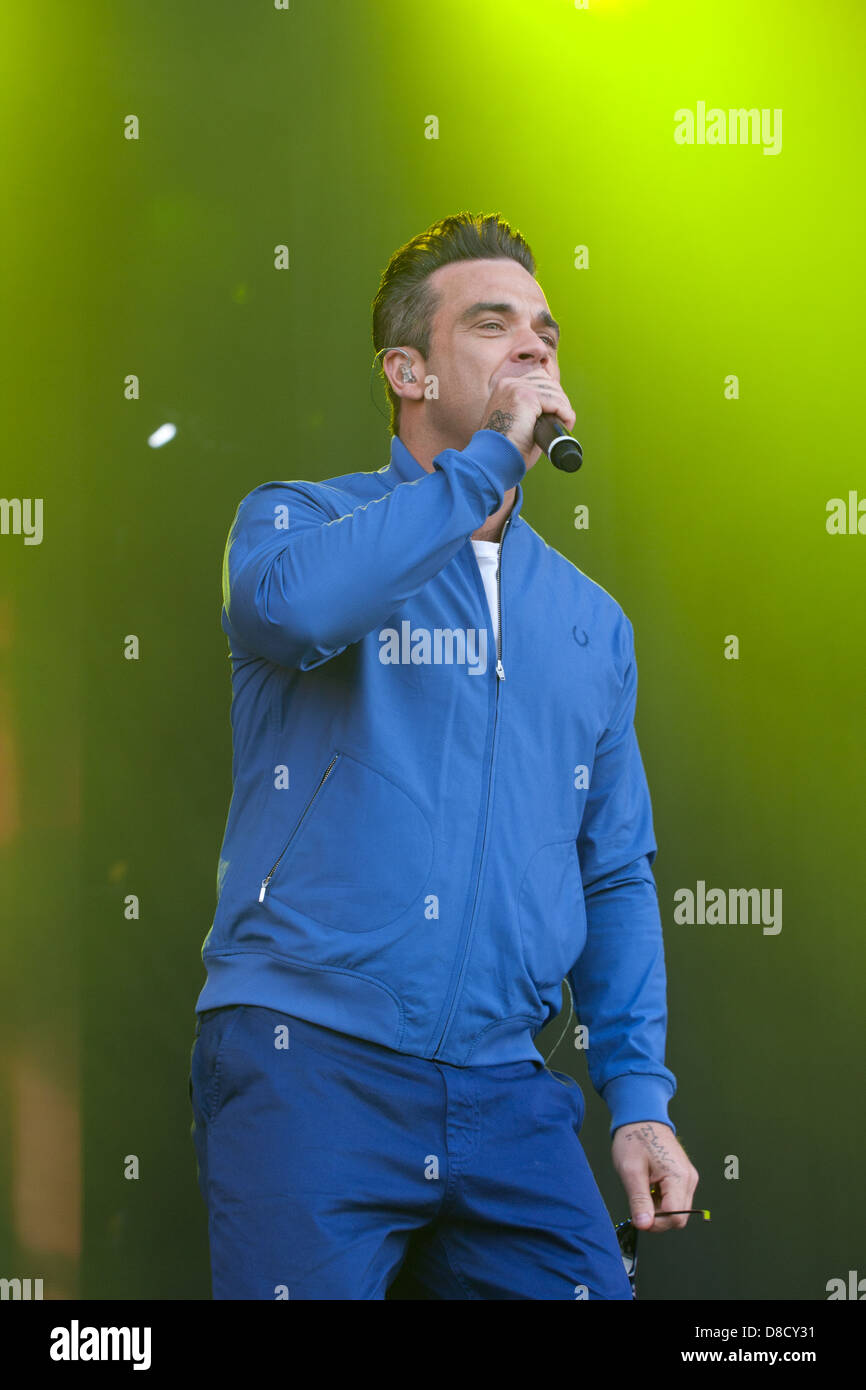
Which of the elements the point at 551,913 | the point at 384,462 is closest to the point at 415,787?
the point at 551,913

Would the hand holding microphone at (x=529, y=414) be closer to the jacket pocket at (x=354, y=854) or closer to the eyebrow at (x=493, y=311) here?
the eyebrow at (x=493, y=311)

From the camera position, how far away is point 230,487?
213 centimetres

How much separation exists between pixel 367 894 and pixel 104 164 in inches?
53.3

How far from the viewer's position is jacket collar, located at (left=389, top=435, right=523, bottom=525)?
1.62 m

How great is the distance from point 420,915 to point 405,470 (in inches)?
21.4

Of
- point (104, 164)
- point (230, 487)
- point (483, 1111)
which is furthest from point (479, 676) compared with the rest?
point (104, 164)

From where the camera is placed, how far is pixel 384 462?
213 centimetres

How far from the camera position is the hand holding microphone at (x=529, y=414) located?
144 centimetres

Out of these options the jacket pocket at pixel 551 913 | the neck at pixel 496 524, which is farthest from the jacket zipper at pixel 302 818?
the neck at pixel 496 524

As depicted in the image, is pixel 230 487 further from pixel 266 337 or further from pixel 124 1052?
pixel 124 1052

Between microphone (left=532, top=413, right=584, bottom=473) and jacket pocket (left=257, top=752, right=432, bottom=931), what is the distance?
1.20 feet

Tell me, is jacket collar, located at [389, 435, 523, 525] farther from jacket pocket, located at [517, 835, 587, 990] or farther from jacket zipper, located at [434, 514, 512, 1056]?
→ jacket pocket, located at [517, 835, 587, 990]

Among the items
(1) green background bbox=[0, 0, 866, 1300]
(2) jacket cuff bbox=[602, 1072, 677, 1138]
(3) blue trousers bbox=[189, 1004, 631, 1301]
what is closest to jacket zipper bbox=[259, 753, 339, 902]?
(3) blue trousers bbox=[189, 1004, 631, 1301]

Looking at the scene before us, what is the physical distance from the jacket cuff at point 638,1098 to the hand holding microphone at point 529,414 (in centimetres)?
70
